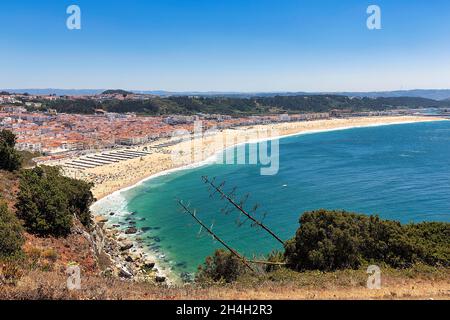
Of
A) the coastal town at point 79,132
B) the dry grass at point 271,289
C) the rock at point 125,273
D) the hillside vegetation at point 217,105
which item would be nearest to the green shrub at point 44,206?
the rock at point 125,273

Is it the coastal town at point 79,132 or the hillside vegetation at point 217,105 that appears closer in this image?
the coastal town at point 79,132

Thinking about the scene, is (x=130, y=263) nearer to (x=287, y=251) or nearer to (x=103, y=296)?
(x=287, y=251)

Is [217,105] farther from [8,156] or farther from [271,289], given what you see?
[271,289]

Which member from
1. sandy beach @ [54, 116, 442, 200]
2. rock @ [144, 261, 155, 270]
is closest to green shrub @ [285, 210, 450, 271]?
rock @ [144, 261, 155, 270]

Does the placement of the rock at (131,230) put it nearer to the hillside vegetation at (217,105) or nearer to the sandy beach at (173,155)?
the sandy beach at (173,155)

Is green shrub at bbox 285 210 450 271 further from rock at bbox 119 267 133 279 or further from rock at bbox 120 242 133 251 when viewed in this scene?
rock at bbox 120 242 133 251
